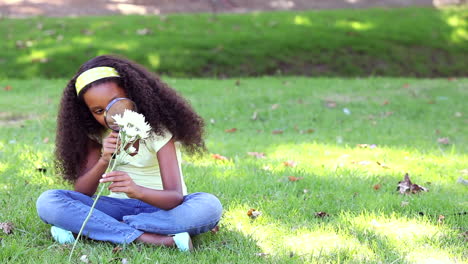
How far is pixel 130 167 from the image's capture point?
3119 millimetres

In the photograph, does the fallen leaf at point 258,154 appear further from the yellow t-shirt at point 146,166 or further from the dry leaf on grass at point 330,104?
the dry leaf on grass at point 330,104

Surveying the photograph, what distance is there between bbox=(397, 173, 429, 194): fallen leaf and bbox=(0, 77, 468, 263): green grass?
7cm

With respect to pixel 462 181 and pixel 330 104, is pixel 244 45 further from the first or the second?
pixel 462 181

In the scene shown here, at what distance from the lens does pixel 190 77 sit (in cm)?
1024

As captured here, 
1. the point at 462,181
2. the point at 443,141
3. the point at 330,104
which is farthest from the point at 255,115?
the point at 462,181

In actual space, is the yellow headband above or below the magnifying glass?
above

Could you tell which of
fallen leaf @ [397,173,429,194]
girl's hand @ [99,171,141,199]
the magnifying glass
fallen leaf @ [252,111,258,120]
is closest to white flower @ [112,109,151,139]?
girl's hand @ [99,171,141,199]

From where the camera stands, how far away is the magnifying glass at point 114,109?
2801mm

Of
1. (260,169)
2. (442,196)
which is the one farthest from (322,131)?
(442,196)

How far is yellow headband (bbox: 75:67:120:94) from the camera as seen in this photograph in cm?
286

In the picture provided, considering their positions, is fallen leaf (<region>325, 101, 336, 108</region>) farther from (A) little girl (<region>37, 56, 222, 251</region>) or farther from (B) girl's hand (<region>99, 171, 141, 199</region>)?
(B) girl's hand (<region>99, 171, 141, 199</region>)

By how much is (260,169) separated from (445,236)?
170 centimetres

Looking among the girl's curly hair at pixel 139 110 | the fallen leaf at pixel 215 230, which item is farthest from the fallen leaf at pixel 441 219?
the girl's curly hair at pixel 139 110

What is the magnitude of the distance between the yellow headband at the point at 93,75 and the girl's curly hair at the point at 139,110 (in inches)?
0.9
